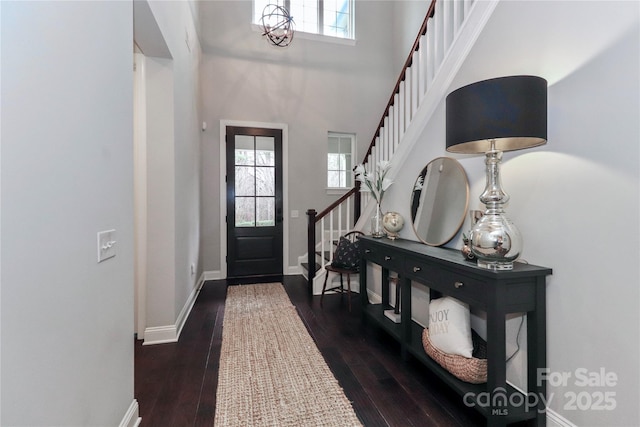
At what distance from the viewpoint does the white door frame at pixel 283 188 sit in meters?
4.82

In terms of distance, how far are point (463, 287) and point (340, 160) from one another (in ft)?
13.2

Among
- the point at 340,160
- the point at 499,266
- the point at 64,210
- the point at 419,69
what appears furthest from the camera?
the point at 340,160

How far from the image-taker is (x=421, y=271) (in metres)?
2.17

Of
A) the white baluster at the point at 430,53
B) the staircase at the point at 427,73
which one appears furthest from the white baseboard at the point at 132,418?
the white baluster at the point at 430,53

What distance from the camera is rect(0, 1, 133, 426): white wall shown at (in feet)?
2.72

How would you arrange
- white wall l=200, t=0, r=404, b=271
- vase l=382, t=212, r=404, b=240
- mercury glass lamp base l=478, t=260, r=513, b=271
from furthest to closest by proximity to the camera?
1. white wall l=200, t=0, r=404, b=271
2. vase l=382, t=212, r=404, b=240
3. mercury glass lamp base l=478, t=260, r=513, b=271

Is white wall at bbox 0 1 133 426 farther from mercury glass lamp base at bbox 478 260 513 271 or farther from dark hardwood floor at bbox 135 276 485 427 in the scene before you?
mercury glass lamp base at bbox 478 260 513 271

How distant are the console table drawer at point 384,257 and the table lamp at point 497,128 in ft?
2.79

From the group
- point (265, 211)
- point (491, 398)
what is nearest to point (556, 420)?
point (491, 398)

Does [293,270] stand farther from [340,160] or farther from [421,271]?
[421,271]

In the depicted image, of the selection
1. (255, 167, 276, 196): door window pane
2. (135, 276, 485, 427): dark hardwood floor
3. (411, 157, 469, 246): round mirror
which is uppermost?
(255, 167, 276, 196): door window pane

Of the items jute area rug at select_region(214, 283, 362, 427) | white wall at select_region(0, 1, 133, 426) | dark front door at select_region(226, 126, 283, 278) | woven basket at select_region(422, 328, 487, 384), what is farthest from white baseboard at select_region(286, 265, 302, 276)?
white wall at select_region(0, 1, 133, 426)

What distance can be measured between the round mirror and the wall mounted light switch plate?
2.20 meters

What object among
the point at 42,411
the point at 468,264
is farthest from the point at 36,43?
the point at 468,264
